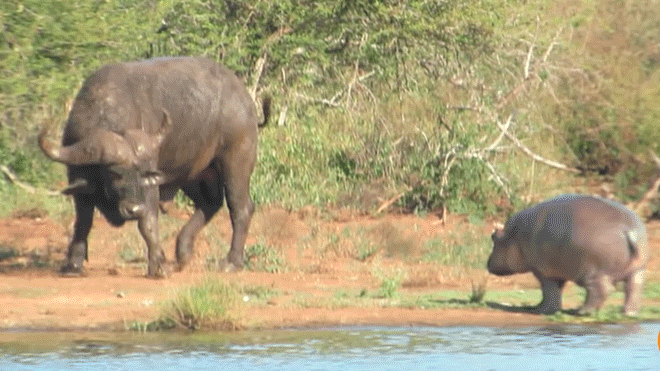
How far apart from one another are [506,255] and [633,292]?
3.90 ft

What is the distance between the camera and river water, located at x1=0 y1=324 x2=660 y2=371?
393 inches

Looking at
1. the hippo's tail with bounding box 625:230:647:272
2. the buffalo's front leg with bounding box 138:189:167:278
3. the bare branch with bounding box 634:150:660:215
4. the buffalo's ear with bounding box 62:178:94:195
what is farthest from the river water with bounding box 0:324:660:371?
the bare branch with bounding box 634:150:660:215

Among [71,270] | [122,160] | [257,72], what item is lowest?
[71,270]

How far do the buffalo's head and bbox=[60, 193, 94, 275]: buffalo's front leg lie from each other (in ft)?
1.08

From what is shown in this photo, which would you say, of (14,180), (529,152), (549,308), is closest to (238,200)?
(14,180)

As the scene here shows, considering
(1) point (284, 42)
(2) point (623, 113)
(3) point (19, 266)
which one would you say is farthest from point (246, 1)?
(2) point (623, 113)

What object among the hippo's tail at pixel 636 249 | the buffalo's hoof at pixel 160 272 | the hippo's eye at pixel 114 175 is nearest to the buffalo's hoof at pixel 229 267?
the buffalo's hoof at pixel 160 272

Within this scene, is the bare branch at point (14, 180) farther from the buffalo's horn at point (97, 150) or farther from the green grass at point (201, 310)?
the green grass at point (201, 310)

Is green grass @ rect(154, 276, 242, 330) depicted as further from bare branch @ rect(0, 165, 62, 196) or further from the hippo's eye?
bare branch @ rect(0, 165, 62, 196)

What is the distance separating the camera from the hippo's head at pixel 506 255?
12469 millimetres

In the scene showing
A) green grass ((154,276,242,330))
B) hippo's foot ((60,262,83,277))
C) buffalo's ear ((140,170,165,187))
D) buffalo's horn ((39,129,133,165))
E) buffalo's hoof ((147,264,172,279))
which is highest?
buffalo's horn ((39,129,133,165))

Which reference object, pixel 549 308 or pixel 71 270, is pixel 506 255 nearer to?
pixel 549 308

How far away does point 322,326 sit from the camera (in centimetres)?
1189

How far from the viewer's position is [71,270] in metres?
14.5
